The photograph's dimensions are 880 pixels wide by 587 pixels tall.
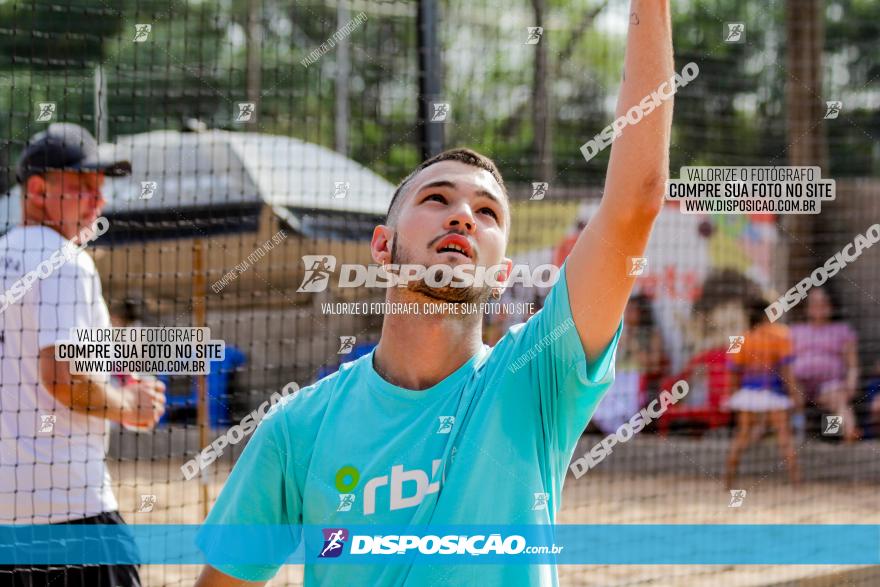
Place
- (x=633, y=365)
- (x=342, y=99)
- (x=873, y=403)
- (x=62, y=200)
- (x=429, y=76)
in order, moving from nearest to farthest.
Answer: (x=62, y=200)
(x=429, y=76)
(x=873, y=403)
(x=633, y=365)
(x=342, y=99)

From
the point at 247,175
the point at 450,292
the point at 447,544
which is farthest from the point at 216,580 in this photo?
the point at 247,175

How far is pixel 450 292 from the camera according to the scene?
2.06 metres

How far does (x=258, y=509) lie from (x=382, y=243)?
2.10ft

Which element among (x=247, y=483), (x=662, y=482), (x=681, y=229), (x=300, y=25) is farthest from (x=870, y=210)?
(x=300, y=25)

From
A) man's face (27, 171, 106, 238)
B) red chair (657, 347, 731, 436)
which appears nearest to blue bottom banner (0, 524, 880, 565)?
man's face (27, 171, 106, 238)

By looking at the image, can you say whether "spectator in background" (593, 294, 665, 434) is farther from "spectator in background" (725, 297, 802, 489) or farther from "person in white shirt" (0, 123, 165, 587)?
"person in white shirt" (0, 123, 165, 587)

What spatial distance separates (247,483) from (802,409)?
848 cm

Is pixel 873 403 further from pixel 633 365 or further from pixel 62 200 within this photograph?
pixel 62 200

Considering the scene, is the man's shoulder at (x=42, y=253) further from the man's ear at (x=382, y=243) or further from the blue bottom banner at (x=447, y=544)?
the man's ear at (x=382, y=243)

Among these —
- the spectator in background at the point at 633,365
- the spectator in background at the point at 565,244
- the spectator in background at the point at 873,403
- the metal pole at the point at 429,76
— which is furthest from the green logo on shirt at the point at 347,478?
Result: the spectator in background at the point at 873,403

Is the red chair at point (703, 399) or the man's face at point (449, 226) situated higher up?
the man's face at point (449, 226)

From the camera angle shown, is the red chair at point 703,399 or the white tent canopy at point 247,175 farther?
the red chair at point 703,399

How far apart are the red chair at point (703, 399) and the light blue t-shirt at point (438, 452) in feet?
28.4

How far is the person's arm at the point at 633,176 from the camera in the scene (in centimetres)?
188
